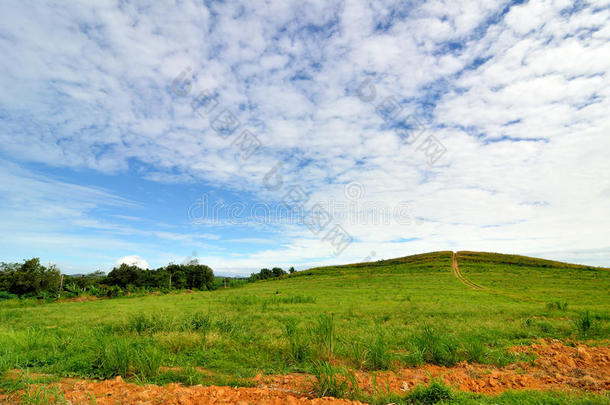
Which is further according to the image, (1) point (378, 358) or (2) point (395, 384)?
(1) point (378, 358)

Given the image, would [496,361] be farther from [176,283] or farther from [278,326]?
[176,283]

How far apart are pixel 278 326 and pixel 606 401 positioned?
28.7 feet

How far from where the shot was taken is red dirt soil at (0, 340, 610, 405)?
14.2 ft

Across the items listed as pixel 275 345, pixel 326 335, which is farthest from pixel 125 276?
pixel 326 335

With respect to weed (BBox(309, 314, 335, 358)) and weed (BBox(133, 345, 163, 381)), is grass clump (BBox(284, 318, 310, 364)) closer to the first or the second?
weed (BBox(309, 314, 335, 358))

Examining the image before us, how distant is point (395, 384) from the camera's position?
5.18 m

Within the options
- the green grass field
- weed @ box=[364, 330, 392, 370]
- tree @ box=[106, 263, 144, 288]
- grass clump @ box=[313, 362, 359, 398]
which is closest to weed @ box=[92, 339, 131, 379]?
the green grass field

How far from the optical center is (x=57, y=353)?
7.08m

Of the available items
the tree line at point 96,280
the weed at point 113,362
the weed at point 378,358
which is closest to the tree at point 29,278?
the tree line at point 96,280

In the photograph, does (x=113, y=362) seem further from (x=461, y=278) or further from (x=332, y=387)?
(x=461, y=278)

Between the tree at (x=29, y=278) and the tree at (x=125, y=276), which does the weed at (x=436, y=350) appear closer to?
the tree at (x=29, y=278)

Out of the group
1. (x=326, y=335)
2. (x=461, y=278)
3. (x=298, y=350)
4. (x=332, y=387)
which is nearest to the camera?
(x=332, y=387)

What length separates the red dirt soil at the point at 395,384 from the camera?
4336 millimetres

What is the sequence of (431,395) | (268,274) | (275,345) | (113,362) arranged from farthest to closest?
(268,274)
(275,345)
(113,362)
(431,395)
